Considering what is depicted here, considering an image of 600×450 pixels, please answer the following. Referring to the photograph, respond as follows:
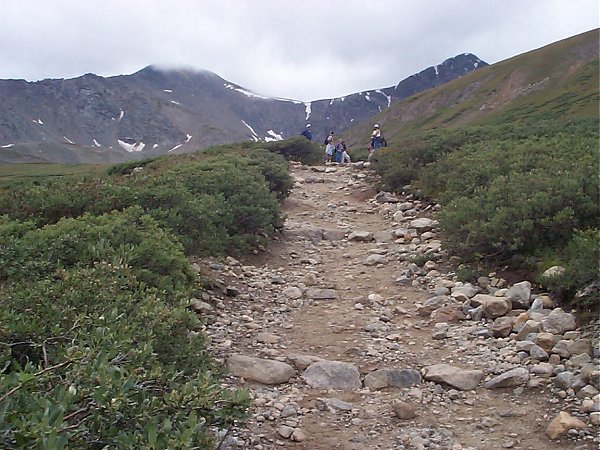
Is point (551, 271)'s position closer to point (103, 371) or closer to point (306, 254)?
point (306, 254)

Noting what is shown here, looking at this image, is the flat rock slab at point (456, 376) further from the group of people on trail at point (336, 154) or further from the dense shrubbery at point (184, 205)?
the group of people on trail at point (336, 154)

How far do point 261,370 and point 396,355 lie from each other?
4.85 ft

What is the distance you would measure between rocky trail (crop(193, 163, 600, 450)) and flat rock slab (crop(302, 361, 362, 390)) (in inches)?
0.6

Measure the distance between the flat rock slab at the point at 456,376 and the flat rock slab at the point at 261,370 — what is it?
1344 millimetres

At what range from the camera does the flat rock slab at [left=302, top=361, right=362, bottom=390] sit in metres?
5.46

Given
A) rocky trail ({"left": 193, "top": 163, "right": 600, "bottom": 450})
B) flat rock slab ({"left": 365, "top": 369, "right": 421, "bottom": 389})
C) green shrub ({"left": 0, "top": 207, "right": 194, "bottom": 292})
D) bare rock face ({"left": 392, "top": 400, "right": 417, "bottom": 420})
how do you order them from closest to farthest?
rocky trail ({"left": 193, "top": 163, "right": 600, "bottom": 450}) < bare rock face ({"left": 392, "top": 400, "right": 417, "bottom": 420}) < flat rock slab ({"left": 365, "top": 369, "right": 421, "bottom": 389}) < green shrub ({"left": 0, "top": 207, "right": 194, "bottom": 292})

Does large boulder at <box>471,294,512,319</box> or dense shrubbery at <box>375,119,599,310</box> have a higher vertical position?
dense shrubbery at <box>375,119,599,310</box>

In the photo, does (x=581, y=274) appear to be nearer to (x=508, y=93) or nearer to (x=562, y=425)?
(x=562, y=425)

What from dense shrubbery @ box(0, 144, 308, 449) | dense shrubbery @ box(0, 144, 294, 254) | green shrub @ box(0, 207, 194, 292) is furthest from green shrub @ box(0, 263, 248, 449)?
dense shrubbery @ box(0, 144, 294, 254)

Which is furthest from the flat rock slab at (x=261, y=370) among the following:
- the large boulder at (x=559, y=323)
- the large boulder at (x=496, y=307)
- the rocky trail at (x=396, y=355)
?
the large boulder at (x=559, y=323)

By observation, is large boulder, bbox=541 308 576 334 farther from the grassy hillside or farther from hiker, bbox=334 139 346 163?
hiker, bbox=334 139 346 163

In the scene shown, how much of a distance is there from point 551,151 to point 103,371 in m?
11.0

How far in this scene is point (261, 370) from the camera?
5621 millimetres

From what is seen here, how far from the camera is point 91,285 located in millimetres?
4707
